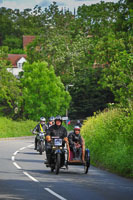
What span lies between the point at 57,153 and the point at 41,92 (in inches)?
1786

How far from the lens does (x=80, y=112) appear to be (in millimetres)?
73438

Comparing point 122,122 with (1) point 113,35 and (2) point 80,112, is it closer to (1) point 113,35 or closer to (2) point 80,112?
(1) point 113,35

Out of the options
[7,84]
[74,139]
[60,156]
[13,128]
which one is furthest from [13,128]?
[60,156]

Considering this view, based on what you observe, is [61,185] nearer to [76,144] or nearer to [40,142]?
[76,144]

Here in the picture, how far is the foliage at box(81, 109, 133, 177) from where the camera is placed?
1878 cm

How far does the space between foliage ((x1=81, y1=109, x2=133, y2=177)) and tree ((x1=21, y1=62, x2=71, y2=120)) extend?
35.9 metres

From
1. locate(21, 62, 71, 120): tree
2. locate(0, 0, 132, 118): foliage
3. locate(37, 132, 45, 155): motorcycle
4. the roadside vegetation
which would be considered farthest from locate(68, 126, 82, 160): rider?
locate(0, 0, 132, 118): foliage

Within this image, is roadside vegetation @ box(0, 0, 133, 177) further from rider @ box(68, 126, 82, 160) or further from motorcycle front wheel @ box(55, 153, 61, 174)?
motorcycle front wheel @ box(55, 153, 61, 174)

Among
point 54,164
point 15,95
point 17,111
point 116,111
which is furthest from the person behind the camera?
point 17,111

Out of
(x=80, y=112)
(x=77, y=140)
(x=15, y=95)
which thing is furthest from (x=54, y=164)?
(x=80, y=112)

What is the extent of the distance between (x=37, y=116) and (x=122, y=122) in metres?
42.1

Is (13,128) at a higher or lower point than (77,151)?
higher

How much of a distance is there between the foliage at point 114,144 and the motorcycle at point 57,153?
1.97 meters

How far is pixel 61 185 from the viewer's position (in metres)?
14.7
